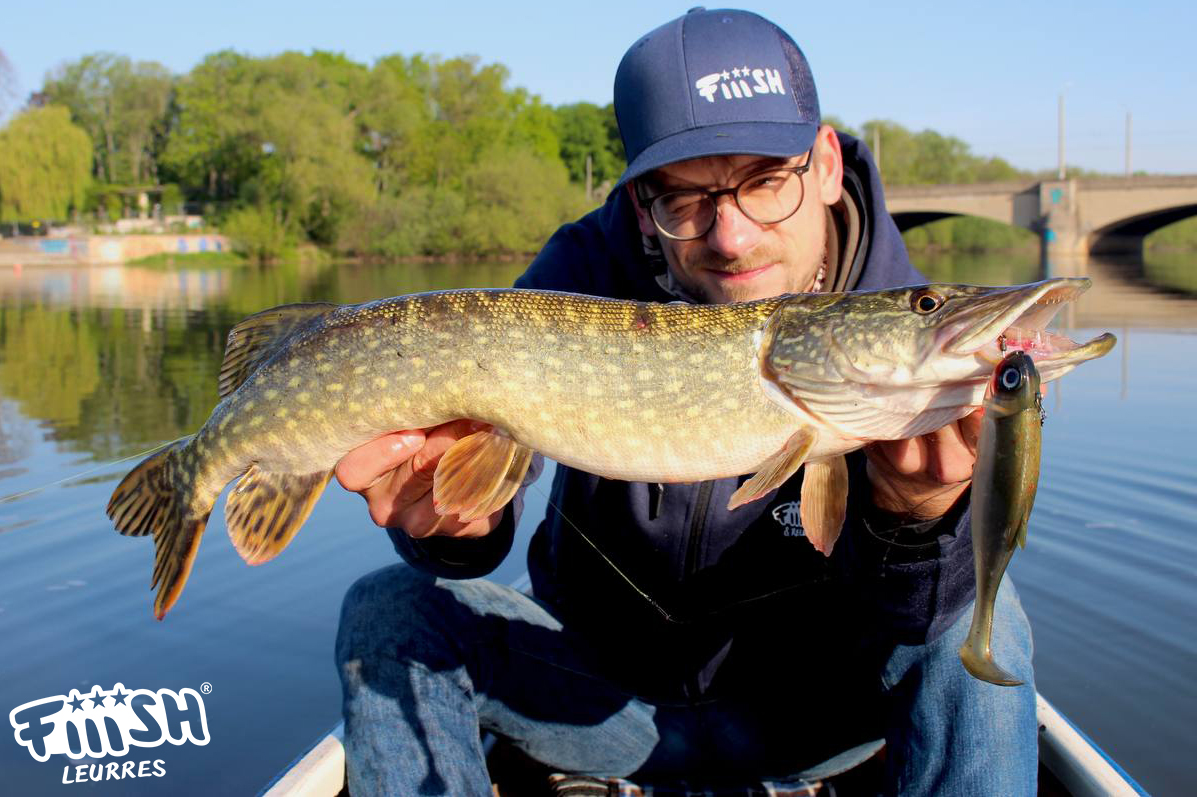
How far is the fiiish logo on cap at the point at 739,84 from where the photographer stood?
8.21ft

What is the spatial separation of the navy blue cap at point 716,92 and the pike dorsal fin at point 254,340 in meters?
0.94

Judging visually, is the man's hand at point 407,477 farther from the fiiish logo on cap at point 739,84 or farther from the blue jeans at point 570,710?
the fiiish logo on cap at point 739,84

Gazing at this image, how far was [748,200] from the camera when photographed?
2523 millimetres

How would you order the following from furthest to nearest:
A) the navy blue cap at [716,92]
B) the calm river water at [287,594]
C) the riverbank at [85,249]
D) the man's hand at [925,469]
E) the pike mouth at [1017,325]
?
1. the riverbank at [85,249]
2. the calm river water at [287,594]
3. the navy blue cap at [716,92]
4. the man's hand at [925,469]
5. the pike mouth at [1017,325]

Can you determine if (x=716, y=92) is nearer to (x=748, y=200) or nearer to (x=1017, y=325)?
(x=748, y=200)

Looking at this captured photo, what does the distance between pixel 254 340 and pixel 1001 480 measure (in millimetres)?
1691

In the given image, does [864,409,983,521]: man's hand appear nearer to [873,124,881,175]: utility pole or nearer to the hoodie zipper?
the hoodie zipper

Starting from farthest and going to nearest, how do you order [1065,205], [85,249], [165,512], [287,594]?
[85,249] → [1065,205] → [287,594] → [165,512]

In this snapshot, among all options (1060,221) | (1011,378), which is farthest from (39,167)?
(1011,378)

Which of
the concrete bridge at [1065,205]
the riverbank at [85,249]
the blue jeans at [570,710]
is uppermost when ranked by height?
the concrete bridge at [1065,205]

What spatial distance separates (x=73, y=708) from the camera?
12.5ft

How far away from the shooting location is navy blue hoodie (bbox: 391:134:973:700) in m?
2.34

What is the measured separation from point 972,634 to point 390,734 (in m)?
1.32

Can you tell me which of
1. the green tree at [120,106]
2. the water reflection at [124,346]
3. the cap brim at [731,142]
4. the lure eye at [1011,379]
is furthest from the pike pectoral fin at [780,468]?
the green tree at [120,106]
